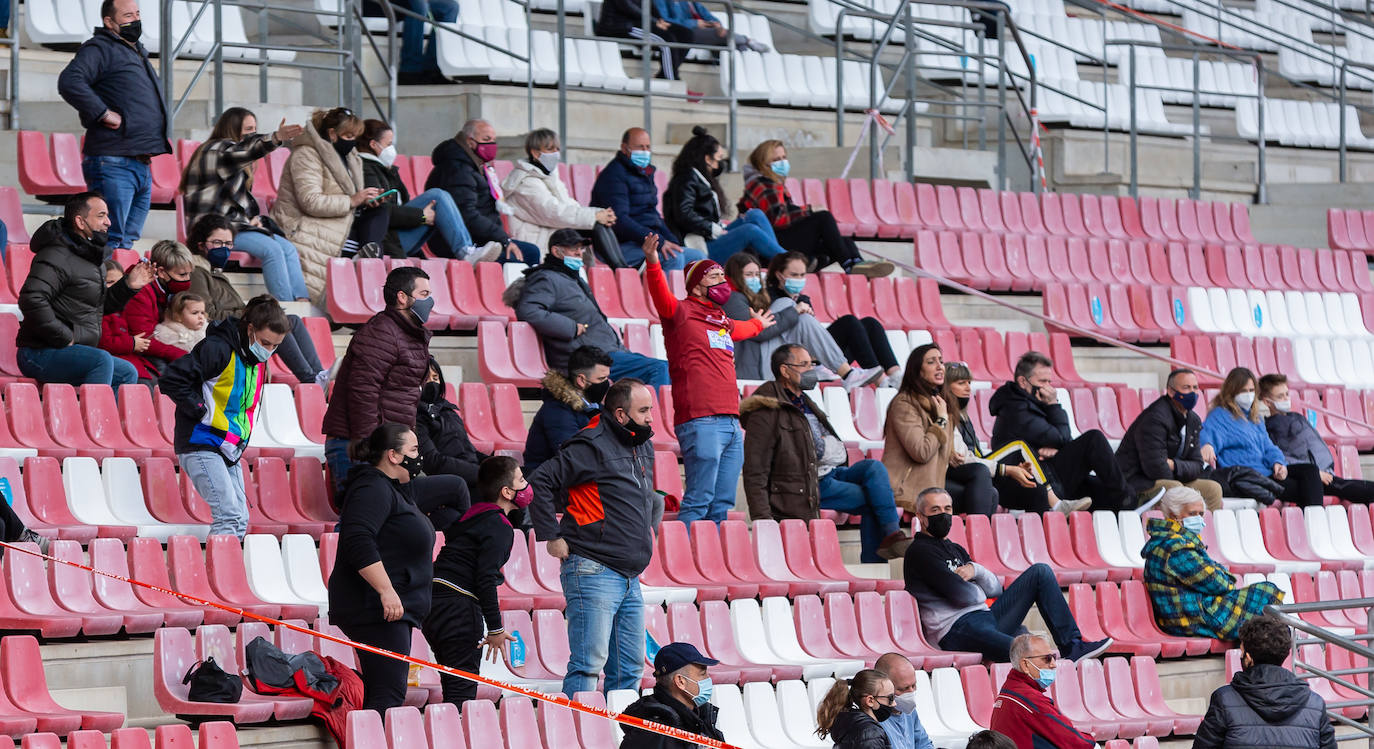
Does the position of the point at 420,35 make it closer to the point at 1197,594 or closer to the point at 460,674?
the point at 1197,594

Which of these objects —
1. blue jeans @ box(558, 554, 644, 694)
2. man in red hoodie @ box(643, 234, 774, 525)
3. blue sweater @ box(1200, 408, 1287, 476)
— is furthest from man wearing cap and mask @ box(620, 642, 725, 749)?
blue sweater @ box(1200, 408, 1287, 476)

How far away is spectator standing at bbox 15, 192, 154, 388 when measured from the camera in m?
8.74

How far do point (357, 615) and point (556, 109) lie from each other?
7050 millimetres

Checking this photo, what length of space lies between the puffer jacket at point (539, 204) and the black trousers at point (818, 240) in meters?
1.23

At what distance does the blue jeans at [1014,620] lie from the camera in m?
9.21

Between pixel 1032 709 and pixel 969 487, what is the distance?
2220 millimetres

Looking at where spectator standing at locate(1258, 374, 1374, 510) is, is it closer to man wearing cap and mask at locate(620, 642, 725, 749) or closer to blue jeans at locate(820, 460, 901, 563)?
blue jeans at locate(820, 460, 901, 563)

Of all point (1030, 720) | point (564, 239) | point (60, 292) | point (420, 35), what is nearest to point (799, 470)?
point (564, 239)

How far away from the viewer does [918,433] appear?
32.7 feet

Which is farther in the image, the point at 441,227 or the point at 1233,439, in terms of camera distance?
the point at 1233,439

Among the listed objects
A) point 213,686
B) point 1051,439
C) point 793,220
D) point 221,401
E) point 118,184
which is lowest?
point 213,686

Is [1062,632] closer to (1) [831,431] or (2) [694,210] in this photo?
(1) [831,431]

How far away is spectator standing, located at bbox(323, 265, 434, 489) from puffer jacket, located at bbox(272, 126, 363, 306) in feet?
5.63

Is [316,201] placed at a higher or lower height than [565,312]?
higher
